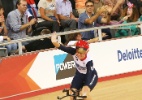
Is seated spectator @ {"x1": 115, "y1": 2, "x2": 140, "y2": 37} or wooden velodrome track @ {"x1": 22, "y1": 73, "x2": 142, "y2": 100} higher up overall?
seated spectator @ {"x1": 115, "y1": 2, "x2": 140, "y2": 37}

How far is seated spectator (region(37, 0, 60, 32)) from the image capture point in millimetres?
11188

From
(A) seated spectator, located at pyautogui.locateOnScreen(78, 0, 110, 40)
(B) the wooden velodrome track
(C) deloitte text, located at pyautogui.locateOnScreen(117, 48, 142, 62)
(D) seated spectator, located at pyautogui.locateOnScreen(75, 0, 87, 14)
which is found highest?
(D) seated spectator, located at pyautogui.locateOnScreen(75, 0, 87, 14)

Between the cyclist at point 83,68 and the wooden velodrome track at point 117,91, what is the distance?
1765 mm

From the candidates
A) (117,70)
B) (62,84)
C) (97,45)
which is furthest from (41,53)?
(117,70)

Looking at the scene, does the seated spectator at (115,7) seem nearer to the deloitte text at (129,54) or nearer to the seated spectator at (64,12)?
the seated spectator at (64,12)

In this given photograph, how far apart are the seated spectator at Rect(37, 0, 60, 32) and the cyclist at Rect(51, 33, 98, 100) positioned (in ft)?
10.4

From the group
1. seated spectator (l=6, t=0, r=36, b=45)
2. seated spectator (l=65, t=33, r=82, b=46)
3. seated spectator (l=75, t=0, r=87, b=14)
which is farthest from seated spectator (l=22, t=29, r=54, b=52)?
seated spectator (l=75, t=0, r=87, b=14)

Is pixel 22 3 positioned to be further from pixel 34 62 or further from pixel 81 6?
pixel 81 6

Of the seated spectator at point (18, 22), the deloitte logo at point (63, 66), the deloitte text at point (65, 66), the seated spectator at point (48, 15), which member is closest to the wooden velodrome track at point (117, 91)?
the deloitte logo at point (63, 66)

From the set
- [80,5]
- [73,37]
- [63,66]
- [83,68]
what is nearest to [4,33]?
[63,66]

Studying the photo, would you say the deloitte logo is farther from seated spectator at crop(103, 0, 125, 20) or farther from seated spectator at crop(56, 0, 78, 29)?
seated spectator at crop(103, 0, 125, 20)

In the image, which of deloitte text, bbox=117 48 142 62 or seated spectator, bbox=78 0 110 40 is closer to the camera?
seated spectator, bbox=78 0 110 40

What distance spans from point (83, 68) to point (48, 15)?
3802 mm

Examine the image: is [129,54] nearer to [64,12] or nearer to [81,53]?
[64,12]
